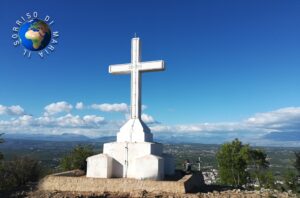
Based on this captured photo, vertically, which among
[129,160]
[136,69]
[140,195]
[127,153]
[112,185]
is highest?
[136,69]

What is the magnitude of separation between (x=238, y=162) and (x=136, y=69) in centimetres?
1609

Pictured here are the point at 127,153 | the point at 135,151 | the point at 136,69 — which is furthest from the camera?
the point at 136,69

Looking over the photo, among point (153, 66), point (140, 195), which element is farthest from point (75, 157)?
point (140, 195)

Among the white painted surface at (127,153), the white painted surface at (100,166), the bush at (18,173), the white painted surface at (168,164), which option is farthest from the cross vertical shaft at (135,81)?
the bush at (18,173)

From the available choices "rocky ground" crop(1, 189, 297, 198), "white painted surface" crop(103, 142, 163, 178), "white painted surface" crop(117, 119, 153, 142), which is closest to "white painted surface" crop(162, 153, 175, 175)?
"white painted surface" crop(103, 142, 163, 178)

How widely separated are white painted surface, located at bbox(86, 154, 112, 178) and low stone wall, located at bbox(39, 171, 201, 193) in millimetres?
1181

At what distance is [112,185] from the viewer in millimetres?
16172

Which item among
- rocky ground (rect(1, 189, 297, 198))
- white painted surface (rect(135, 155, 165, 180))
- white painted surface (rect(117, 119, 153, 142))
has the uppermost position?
white painted surface (rect(117, 119, 153, 142))

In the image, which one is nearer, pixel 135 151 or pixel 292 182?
pixel 292 182

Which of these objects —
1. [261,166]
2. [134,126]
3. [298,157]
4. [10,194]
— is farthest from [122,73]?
[261,166]

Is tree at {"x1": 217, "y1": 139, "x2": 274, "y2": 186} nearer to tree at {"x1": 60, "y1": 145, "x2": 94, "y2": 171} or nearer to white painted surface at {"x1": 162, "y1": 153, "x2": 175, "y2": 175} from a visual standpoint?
tree at {"x1": 60, "y1": 145, "x2": 94, "y2": 171}

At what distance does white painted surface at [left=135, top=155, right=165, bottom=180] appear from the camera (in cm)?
1688

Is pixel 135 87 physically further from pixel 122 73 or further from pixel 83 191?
pixel 83 191

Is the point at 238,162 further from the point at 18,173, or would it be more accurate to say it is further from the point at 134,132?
the point at 18,173
